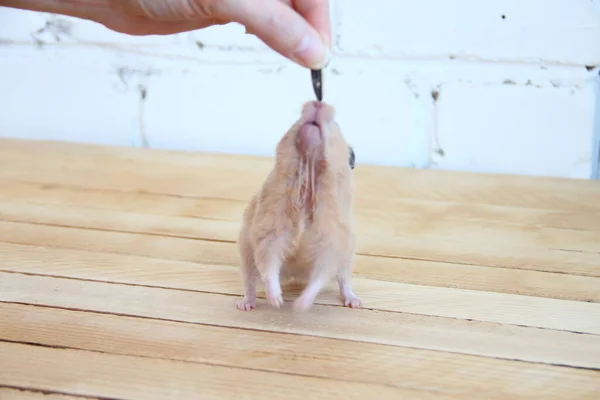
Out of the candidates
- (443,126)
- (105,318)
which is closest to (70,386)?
(105,318)

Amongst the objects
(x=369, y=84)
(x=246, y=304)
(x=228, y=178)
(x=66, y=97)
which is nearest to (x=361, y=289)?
(x=246, y=304)

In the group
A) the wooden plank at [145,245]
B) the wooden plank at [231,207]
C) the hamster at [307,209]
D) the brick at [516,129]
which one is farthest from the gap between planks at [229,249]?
the brick at [516,129]

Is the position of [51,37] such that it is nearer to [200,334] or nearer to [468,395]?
[200,334]

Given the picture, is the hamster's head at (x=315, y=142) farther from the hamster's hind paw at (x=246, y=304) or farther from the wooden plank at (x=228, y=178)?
the wooden plank at (x=228, y=178)

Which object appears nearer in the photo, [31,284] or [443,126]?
[31,284]

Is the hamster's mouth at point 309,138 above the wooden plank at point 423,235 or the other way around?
above

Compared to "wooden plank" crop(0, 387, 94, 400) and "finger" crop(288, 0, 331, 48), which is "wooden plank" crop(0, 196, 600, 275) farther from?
"wooden plank" crop(0, 387, 94, 400)
